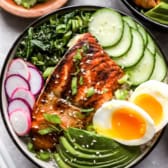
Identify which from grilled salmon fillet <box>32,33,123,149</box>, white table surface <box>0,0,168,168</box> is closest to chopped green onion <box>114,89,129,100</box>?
grilled salmon fillet <box>32,33,123,149</box>

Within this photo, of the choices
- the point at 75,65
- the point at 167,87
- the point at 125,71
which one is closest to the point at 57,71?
the point at 75,65

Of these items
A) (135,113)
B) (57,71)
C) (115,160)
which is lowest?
(115,160)

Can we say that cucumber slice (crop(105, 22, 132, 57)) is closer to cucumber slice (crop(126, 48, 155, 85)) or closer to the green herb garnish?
cucumber slice (crop(126, 48, 155, 85))

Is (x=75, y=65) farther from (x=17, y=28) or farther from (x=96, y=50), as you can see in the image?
(x=17, y=28)

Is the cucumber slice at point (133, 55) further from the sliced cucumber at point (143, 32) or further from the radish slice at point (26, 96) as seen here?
the radish slice at point (26, 96)

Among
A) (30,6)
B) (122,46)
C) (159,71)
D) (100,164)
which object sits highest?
(30,6)

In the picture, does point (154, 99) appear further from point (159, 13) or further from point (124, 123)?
point (159, 13)

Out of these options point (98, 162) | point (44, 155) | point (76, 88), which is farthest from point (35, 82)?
point (98, 162)

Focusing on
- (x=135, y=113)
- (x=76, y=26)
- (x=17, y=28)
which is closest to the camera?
(x=135, y=113)

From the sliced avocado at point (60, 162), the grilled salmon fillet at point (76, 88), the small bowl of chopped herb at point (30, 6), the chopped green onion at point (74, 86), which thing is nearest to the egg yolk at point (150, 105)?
the grilled salmon fillet at point (76, 88)
